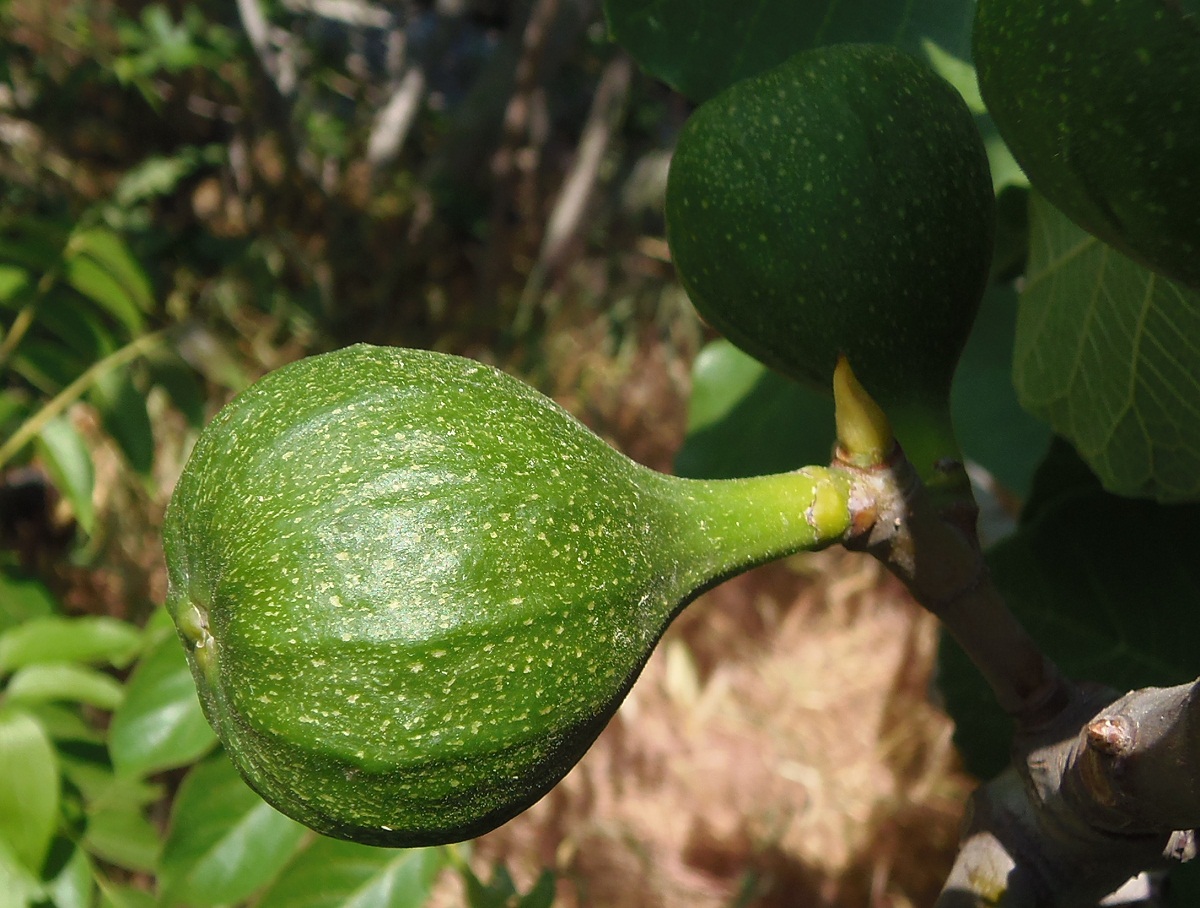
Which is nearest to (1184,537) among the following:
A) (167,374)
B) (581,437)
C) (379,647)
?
(581,437)

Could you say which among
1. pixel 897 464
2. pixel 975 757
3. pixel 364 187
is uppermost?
pixel 897 464

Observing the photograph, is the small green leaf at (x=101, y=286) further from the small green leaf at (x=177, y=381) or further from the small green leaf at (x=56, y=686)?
the small green leaf at (x=56, y=686)

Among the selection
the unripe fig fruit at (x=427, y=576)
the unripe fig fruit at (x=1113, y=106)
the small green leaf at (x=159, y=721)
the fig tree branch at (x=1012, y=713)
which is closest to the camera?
the unripe fig fruit at (x=1113, y=106)

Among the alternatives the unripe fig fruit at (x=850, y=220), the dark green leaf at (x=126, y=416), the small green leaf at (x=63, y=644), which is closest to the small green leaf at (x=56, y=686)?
the small green leaf at (x=63, y=644)

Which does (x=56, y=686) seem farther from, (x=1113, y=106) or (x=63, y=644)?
(x=1113, y=106)

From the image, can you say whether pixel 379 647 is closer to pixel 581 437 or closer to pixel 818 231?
pixel 581 437
